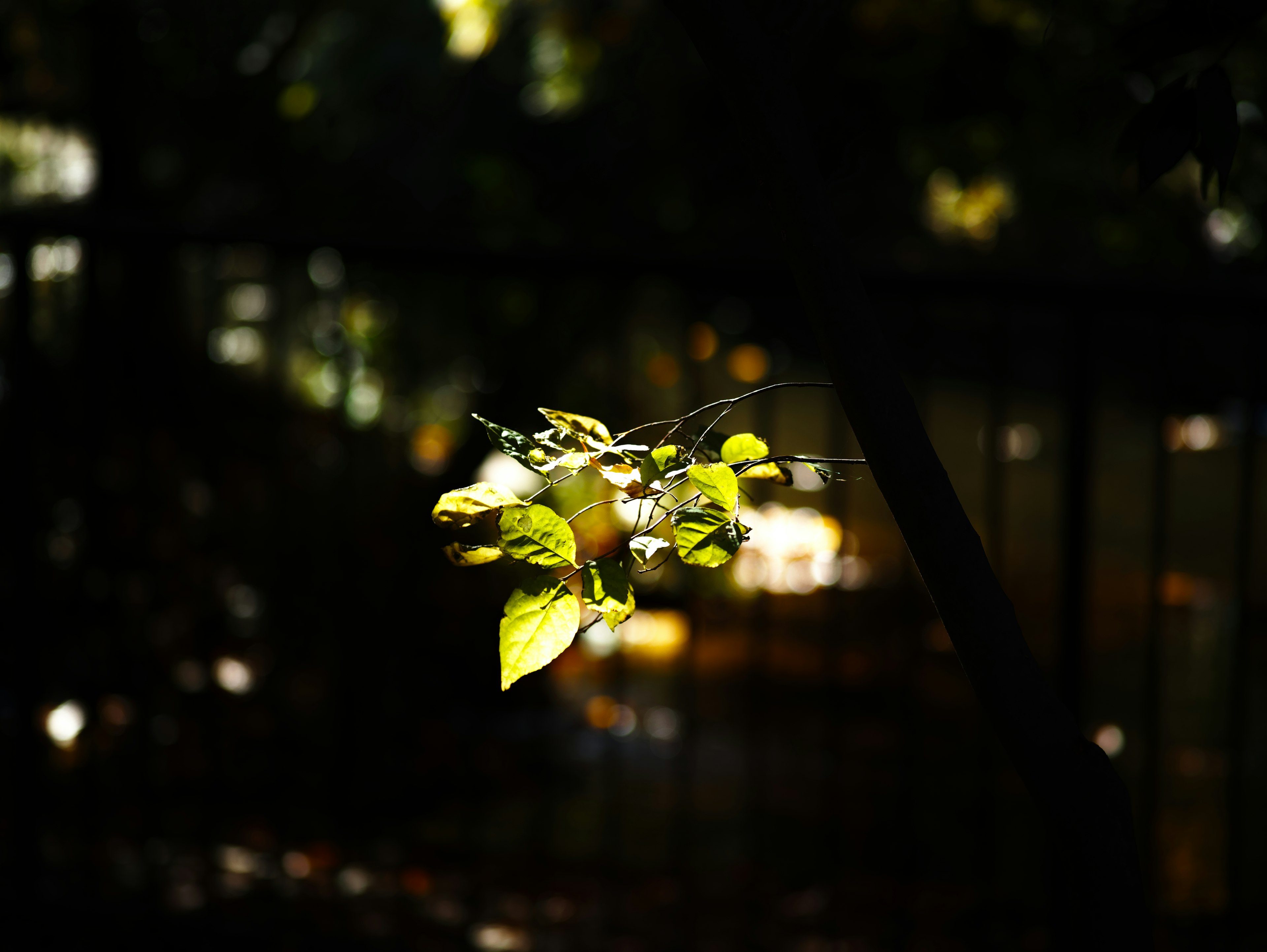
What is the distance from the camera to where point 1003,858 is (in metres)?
3.87

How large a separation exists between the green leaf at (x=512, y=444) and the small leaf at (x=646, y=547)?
0.10 metres

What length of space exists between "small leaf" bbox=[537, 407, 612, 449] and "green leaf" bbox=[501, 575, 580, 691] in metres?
0.12

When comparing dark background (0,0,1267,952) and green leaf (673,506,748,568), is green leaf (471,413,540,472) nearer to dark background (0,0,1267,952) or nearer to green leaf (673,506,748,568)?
green leaf (673,506,748,568)

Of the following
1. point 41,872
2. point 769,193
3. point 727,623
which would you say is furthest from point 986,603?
point 727,623

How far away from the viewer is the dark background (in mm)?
2365

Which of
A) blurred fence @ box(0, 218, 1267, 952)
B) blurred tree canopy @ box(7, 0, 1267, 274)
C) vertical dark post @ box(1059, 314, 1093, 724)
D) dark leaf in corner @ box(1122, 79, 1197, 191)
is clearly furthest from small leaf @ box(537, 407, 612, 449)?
vertical dark post @ box(1059, 314, 1093, 724)

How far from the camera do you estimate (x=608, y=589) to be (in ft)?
2.54

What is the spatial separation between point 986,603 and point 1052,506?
6.25m

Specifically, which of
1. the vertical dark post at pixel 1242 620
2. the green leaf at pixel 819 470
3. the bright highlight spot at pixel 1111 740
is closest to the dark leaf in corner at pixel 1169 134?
the green leaf at pixel 819 470

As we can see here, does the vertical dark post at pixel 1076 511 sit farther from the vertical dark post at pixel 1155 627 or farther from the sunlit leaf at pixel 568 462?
the sunlit leaf at pixel 568 462

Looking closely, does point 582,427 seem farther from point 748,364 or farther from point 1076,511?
point 748,364

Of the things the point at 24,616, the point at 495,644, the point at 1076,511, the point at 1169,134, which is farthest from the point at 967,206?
the point at 24,616

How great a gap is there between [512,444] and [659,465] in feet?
0.39

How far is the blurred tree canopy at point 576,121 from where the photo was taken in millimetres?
2664
